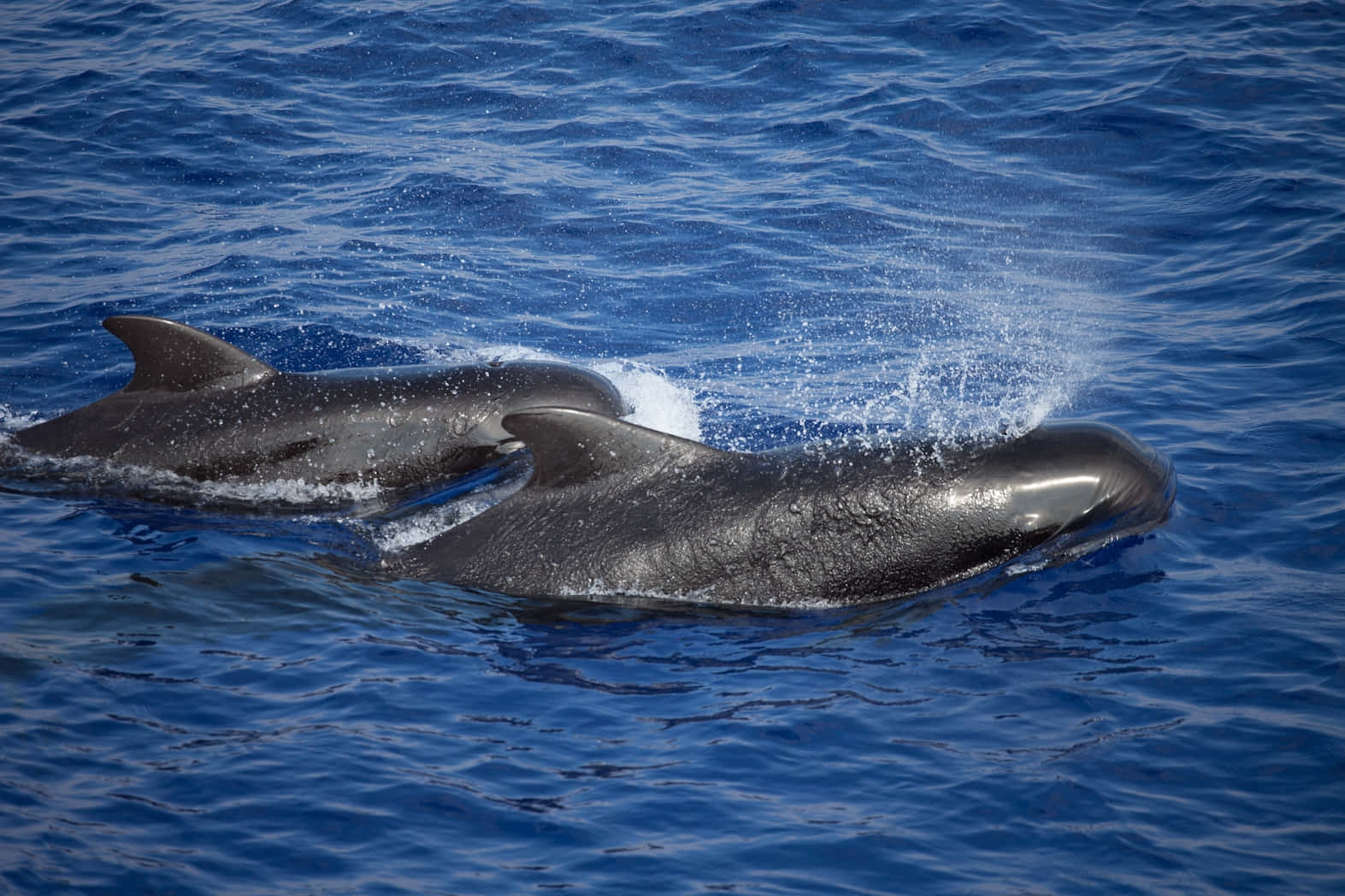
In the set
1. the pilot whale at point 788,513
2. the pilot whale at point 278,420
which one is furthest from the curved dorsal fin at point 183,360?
the pilot whale at point 788,513

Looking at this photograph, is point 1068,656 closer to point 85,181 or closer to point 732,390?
point 732,390

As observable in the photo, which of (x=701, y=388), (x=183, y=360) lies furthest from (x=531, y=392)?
(x=183, y=360)

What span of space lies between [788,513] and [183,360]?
6.25m

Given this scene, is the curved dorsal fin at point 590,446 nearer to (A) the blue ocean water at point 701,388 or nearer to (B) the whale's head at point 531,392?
(A) the blue ocean water at point 701,388

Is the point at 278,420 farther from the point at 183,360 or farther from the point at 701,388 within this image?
the point at 701,388

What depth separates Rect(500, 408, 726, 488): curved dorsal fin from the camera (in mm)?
9039

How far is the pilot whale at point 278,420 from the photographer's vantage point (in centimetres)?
1162

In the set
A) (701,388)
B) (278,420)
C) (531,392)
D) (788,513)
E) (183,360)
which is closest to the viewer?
(788,513)

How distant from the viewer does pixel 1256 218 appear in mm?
16453

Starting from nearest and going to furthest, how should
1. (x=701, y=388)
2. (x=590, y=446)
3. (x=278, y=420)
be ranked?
(x=590, y=446), (x=278, y=420), (x=701, y=388)

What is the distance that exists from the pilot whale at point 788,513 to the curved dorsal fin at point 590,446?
0.04 feet

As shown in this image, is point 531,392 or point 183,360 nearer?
point 183,360

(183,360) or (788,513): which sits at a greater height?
(183,360)

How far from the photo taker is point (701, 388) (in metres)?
13.6
